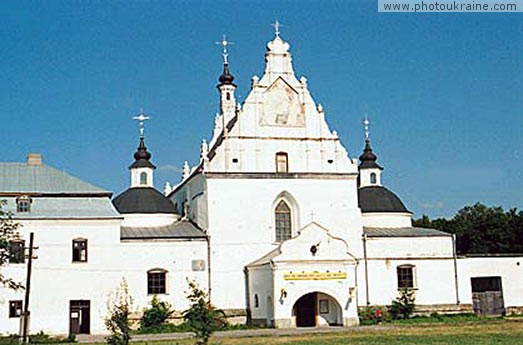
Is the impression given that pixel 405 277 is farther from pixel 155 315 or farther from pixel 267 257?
pixel 155 315

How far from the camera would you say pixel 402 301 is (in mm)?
46500

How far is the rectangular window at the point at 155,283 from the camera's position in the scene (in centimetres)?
4378

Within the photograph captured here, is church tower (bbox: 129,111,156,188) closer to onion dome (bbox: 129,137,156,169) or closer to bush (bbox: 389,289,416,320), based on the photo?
onion dome (bbox: 129,137,156,169)

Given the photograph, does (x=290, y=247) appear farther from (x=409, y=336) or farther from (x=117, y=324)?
(x=117, y=324)

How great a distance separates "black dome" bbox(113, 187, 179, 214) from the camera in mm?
49250

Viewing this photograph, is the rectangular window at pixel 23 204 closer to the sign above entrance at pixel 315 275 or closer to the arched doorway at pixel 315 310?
the sign above entrance at pixel 315 275

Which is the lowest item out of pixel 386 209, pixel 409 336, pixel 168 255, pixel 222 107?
pixel 409 336

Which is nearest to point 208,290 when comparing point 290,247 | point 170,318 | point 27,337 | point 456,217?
point 170,318

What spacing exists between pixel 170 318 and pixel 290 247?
7.72 meters

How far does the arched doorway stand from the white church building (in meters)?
0.08

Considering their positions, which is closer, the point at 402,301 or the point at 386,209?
the point at 402,301

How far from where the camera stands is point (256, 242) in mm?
45688

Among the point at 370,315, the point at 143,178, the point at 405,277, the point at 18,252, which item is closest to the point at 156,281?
the point at 18,252

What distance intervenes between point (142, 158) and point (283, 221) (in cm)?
1215
